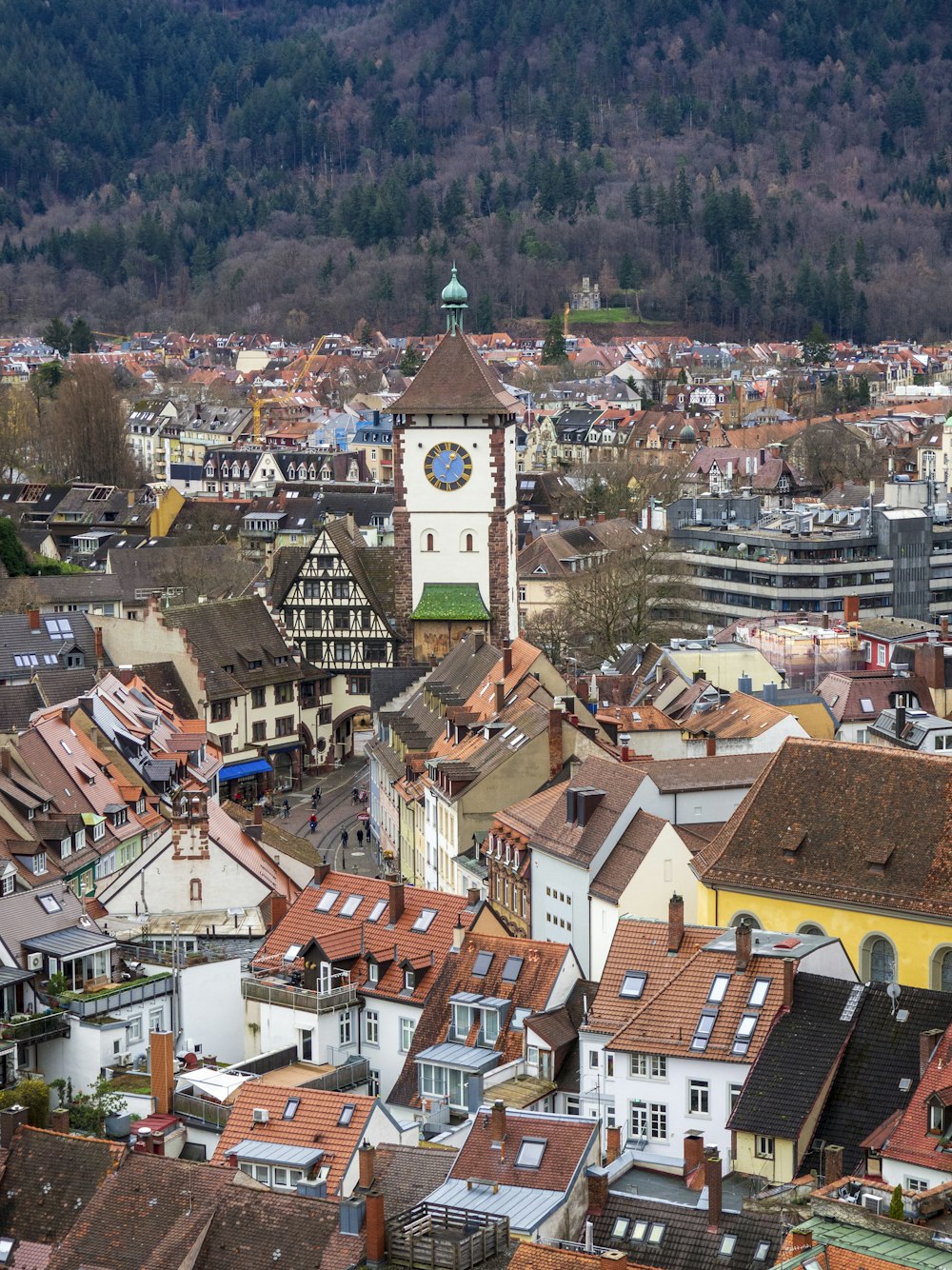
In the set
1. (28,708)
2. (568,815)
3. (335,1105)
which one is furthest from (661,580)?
(335,1105)

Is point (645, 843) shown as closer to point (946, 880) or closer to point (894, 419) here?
point (946, 880)

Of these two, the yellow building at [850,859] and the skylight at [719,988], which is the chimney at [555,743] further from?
the skylight at [719,988]

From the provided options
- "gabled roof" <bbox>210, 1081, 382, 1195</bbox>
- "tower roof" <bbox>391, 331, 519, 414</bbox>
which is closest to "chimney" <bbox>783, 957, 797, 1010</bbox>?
"gabled roof" <bbox>210, 1081, 382, 1195</bbox>

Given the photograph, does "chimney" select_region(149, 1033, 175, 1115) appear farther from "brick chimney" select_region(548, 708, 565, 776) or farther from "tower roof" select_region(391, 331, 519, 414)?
"tower roof" select_region(391, 331, 519, 414)

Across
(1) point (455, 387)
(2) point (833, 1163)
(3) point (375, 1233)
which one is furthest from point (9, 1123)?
(1) point (455, 387)

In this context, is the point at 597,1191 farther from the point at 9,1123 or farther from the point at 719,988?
the point at 9,1123

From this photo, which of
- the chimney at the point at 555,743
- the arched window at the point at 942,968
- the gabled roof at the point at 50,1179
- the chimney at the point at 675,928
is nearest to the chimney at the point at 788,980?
the chimney at the point at 675,928

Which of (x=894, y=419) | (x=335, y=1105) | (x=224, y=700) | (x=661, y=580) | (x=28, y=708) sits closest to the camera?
(x=335, y=1105)
